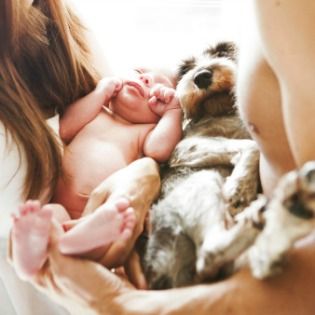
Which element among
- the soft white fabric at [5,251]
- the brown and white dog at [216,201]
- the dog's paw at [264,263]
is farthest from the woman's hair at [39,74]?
the dog's paw at [264,263]

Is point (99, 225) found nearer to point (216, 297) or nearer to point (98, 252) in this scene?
point (98, 252)

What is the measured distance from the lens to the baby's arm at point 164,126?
1166 mm

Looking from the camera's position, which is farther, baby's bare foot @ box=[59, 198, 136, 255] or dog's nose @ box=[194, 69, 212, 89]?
dog's nose @ box=[194, 69, 212, 89]

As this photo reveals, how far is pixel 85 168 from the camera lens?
44.5 inches

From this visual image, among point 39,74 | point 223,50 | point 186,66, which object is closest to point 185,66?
point 186,66

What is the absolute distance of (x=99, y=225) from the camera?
816 millimetres

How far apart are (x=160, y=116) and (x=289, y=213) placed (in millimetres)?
699

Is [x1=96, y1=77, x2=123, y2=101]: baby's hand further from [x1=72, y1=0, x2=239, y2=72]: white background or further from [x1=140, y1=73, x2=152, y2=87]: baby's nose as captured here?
[x1=72, y1=0, x2=239, y2=72]: white background

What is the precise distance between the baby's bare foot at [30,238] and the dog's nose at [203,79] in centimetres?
55

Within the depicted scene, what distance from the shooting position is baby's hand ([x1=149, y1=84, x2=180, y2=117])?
49.3 inches

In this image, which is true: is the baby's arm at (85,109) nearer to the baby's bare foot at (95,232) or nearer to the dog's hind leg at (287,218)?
the baby's bare foot at (95,232)

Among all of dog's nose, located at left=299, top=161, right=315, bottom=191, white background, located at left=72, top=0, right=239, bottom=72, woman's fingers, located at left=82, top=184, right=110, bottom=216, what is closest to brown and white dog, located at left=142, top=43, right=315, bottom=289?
dog's nose, located at left=299, top=161, right=315, bottom=191

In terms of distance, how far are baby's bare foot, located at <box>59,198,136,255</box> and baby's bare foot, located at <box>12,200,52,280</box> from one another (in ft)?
0.11

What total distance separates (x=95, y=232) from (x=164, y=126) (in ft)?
1.50
